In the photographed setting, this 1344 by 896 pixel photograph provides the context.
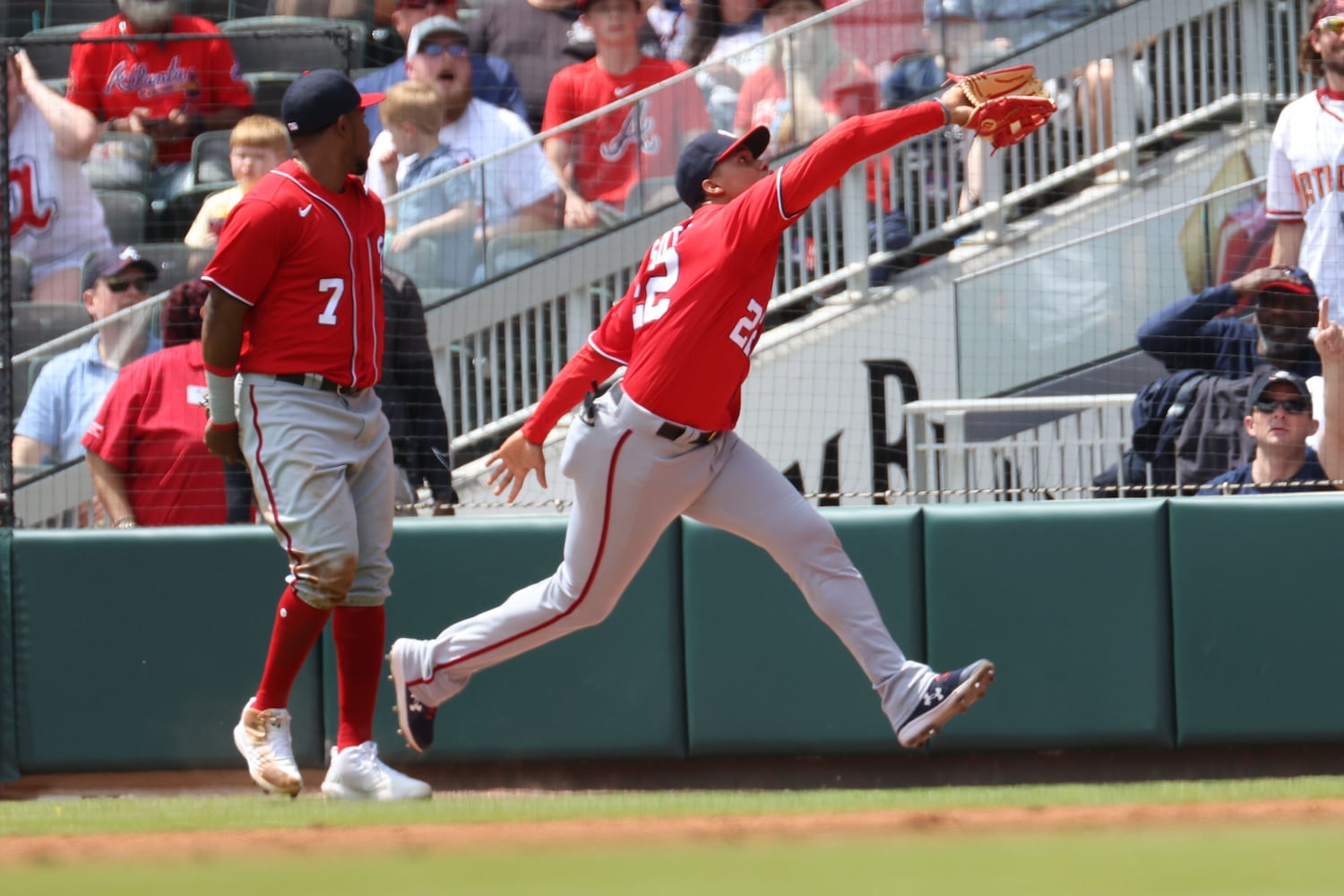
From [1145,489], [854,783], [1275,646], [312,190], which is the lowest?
[854,783]

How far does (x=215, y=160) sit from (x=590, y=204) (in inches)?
70.0

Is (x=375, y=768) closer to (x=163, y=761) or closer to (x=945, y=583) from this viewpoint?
(x=163, y=761)

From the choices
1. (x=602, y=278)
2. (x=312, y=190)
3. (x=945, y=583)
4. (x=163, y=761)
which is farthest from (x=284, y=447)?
(x=602, y=278)

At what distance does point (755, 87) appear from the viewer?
732 cm

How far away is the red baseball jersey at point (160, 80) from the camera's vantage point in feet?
24.7

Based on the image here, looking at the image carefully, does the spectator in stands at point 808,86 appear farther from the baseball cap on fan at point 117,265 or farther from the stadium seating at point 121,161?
the stadium seating at point 121,161

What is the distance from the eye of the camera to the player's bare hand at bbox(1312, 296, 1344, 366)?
18.0 feet

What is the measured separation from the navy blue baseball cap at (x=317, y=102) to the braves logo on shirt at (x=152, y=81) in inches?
136

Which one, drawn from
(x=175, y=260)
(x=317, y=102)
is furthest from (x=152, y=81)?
(x=317, y=102)

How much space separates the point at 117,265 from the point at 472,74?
1784 millimetres

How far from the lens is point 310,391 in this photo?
4.39 meters

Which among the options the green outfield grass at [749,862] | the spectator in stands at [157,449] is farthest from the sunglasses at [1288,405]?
the spectator in stands at [157,449]

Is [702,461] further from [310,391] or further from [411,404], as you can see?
[411,404]

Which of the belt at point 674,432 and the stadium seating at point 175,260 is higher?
the stadium seating at point 175,260
